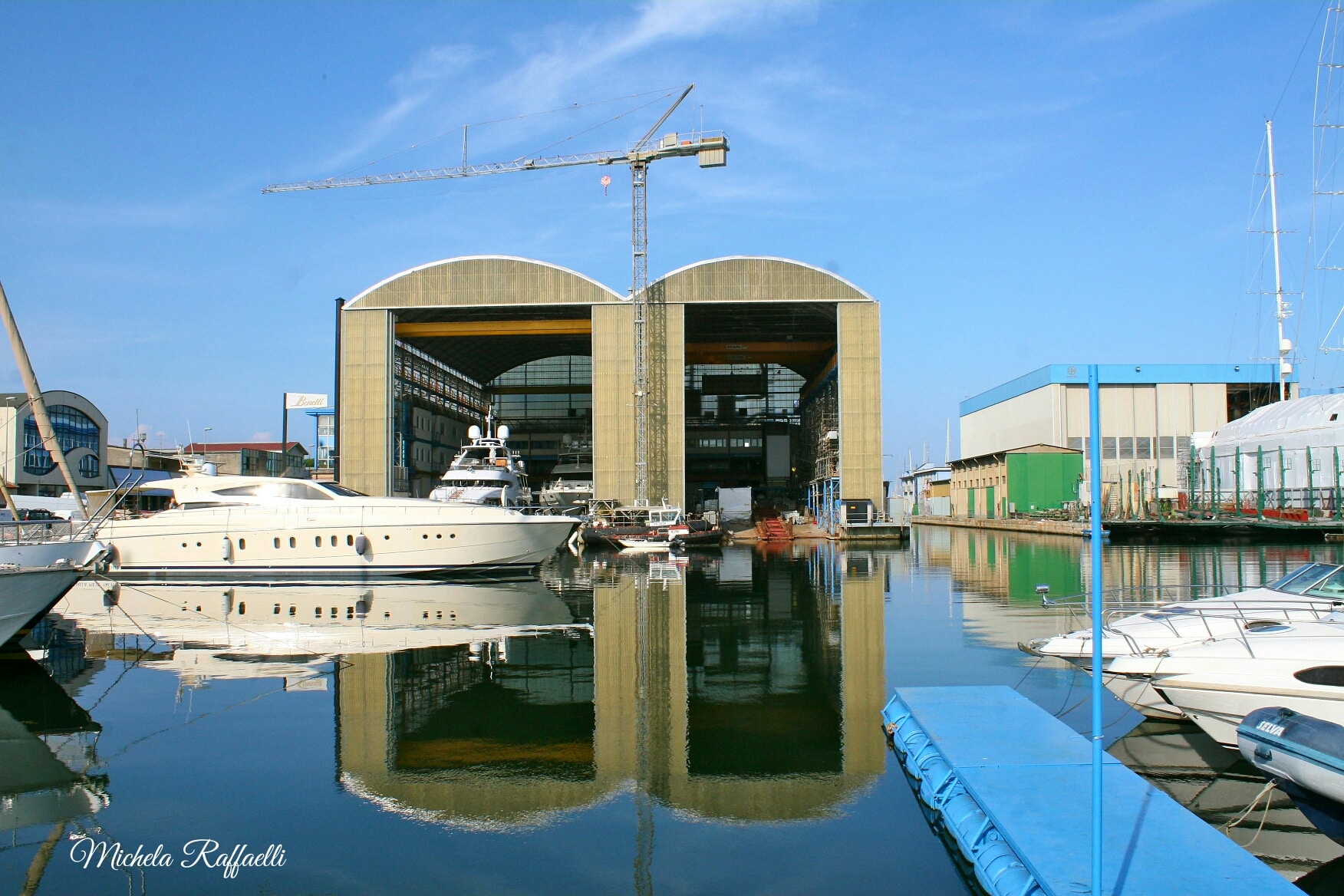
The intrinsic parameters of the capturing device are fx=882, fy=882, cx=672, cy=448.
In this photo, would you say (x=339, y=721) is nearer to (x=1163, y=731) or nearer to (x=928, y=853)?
(x=928, y=853)

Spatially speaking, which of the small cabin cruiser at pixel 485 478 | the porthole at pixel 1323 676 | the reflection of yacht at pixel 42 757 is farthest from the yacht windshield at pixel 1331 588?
the small cabin cruiser at pixel 485 478

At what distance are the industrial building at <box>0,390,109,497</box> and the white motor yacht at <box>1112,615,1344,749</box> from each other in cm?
4981

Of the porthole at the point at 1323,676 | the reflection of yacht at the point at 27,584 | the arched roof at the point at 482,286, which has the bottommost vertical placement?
the porthole at the point at 1323,676

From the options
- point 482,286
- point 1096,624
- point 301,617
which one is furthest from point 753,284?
point 1096,624

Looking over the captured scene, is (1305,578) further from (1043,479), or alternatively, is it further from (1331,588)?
(1043,479)

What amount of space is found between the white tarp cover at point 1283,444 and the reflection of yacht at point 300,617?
44.2m

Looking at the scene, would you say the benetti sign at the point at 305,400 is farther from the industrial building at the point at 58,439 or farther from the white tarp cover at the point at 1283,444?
the white tarp cover at the point at 1283,444

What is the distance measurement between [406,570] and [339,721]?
48.9ft

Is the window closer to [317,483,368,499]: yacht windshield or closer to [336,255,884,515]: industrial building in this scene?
[336,255,884,515]: industrial building

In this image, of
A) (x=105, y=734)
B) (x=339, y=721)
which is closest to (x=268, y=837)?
(x=339, y=721)

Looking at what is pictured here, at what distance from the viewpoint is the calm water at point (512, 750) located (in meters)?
6.45

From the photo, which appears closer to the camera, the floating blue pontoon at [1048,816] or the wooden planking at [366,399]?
the floating blue pontoon at [1048,816]

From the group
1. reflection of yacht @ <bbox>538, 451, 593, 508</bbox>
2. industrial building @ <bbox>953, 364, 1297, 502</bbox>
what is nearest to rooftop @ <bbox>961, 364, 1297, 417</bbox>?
industrial building @ <bbox>953, 364, 1297, 502</bbox>

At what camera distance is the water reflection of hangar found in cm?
783
